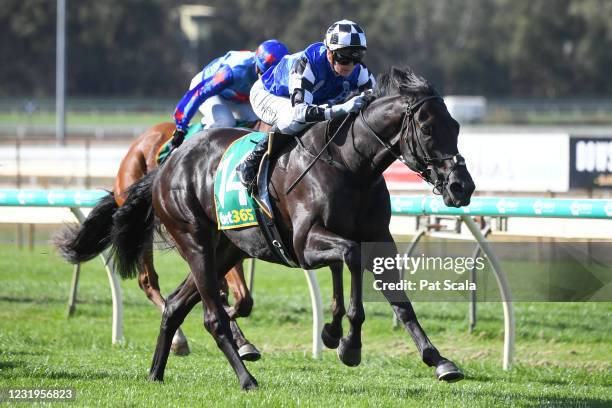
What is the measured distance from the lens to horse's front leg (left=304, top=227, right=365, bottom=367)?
16.9 ft

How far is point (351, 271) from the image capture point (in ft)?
16.8

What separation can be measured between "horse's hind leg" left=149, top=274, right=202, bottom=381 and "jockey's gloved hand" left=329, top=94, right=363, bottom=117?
1.41m

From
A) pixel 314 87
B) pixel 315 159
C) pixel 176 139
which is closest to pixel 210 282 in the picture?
pixel 315 159

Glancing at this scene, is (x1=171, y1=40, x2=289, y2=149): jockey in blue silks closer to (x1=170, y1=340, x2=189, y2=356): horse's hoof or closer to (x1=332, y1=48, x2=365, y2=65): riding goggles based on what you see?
(x1=170, y1=340, x2=189, y2=356): horse's hoof

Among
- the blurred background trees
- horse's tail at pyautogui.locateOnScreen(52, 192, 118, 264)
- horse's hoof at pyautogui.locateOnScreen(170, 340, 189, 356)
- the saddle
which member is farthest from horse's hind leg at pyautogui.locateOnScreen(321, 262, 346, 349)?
the blurred background trees

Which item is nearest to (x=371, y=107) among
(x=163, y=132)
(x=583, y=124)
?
(x=163, y=132)

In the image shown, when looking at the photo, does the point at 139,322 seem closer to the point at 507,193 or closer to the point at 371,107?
the point at 371,107

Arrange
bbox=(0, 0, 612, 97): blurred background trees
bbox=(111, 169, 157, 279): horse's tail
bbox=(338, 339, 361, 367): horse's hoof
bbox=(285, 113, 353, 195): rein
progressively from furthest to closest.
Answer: bbox=(0, 0, 612, 97): blurred background trees
bbox=(111, 169, 157, 279): horse's tail
bbox=(285, 113, 353, 195): rein
bbox=(338, 339, 361, 367): horse's hoof

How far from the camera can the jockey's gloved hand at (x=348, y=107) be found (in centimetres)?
550

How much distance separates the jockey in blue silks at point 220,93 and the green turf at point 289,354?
1714mm

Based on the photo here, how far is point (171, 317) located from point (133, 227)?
80 centimetres

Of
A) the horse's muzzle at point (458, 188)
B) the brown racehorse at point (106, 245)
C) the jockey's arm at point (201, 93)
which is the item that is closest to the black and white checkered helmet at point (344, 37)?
the horse's muzzle at point (458, 188)

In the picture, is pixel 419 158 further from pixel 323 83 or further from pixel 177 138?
pixel 177 138

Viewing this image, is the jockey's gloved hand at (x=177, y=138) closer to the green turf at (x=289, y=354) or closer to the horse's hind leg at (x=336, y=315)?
the green turf at (x=289, y=354)
